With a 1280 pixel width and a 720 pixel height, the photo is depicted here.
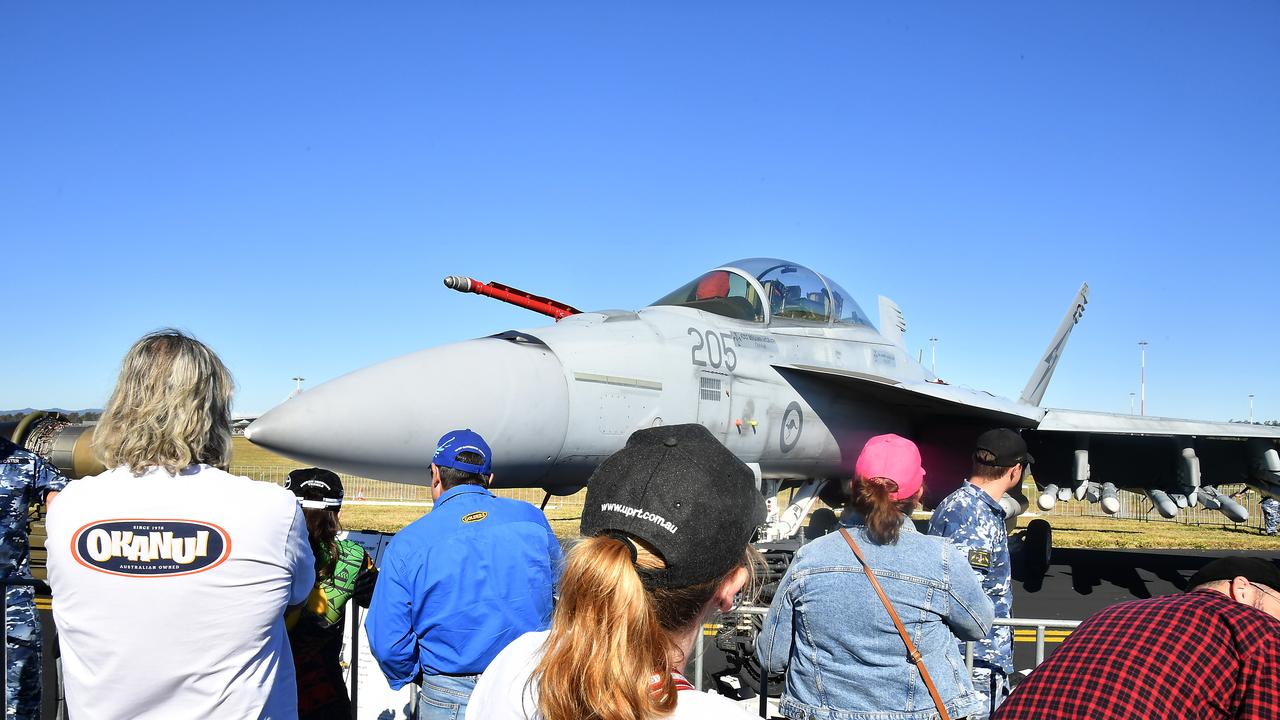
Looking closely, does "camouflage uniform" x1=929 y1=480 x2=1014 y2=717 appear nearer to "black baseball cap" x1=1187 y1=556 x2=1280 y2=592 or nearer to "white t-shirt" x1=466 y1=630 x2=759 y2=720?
"black baseball cap" x1=1187 y1=556 x2=1280 y2=592

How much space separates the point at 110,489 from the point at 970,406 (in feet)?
Result: 25.7

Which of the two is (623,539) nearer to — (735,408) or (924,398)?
(735,408)

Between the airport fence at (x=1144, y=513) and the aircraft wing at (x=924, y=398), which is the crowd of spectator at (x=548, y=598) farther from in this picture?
the airport fence at (x=1144, y=513)

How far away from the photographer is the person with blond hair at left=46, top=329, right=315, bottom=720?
2.16 m

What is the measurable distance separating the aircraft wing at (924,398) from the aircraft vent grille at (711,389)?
97cm

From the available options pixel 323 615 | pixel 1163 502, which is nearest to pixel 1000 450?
pixel 323 615

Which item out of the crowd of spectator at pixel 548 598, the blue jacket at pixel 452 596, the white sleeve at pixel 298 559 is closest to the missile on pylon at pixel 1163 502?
the crowd of spectator at pixel 548 598

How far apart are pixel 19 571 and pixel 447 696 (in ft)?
8.56

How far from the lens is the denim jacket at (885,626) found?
2879 millimetres

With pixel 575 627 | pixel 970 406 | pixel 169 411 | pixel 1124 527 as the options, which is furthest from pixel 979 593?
pixel 1124 527

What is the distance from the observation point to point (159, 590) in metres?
2.15

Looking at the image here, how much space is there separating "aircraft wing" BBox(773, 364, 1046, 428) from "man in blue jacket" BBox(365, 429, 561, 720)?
180 inches

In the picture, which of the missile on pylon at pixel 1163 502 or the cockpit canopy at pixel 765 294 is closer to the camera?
the cockpit canopy at pixel 765 294

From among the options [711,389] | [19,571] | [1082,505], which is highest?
[711,389]
